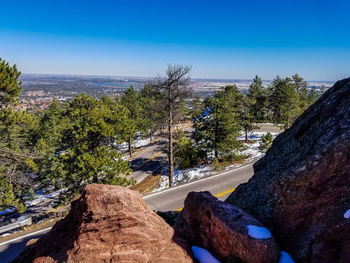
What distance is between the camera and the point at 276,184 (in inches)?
274

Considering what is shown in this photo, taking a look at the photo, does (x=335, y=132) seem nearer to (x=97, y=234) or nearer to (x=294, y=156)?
(x=294, y=156)

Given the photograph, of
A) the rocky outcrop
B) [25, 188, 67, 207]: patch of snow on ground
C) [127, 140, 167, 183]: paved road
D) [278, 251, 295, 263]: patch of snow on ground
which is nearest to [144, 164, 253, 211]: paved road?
the rocky outcrop

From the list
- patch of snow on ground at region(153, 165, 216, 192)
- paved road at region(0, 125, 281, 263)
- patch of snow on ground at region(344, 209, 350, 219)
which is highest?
patch of snow on ground at region(344, 209, 350, 219)

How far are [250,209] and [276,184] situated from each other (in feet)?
5.09

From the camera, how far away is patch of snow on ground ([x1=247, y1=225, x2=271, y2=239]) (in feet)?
18.3

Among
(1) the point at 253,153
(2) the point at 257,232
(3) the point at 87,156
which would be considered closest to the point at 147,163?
(1) the point at 253,153

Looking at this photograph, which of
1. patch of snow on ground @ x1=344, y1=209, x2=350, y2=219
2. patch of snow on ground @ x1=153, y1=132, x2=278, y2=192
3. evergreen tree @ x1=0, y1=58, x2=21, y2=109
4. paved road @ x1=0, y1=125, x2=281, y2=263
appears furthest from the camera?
patch of snow on ground @ x1=153, y1=132, x2=278, y2=192

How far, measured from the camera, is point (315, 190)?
6004 millimetres

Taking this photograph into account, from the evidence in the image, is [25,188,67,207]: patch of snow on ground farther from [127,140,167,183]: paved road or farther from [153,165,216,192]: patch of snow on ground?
[153,165,216,192]: patch of snow on ground

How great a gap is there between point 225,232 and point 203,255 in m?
1.08

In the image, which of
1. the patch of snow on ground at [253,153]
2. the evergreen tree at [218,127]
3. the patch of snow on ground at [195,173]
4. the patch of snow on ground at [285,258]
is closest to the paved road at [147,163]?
the patch of snow on ground at [195,173]

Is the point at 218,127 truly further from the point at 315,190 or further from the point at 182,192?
the point at 315,190

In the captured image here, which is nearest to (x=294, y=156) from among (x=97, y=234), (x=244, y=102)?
(x=97, y=234)

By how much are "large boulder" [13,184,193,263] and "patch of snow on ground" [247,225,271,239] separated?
1907 millimetres
